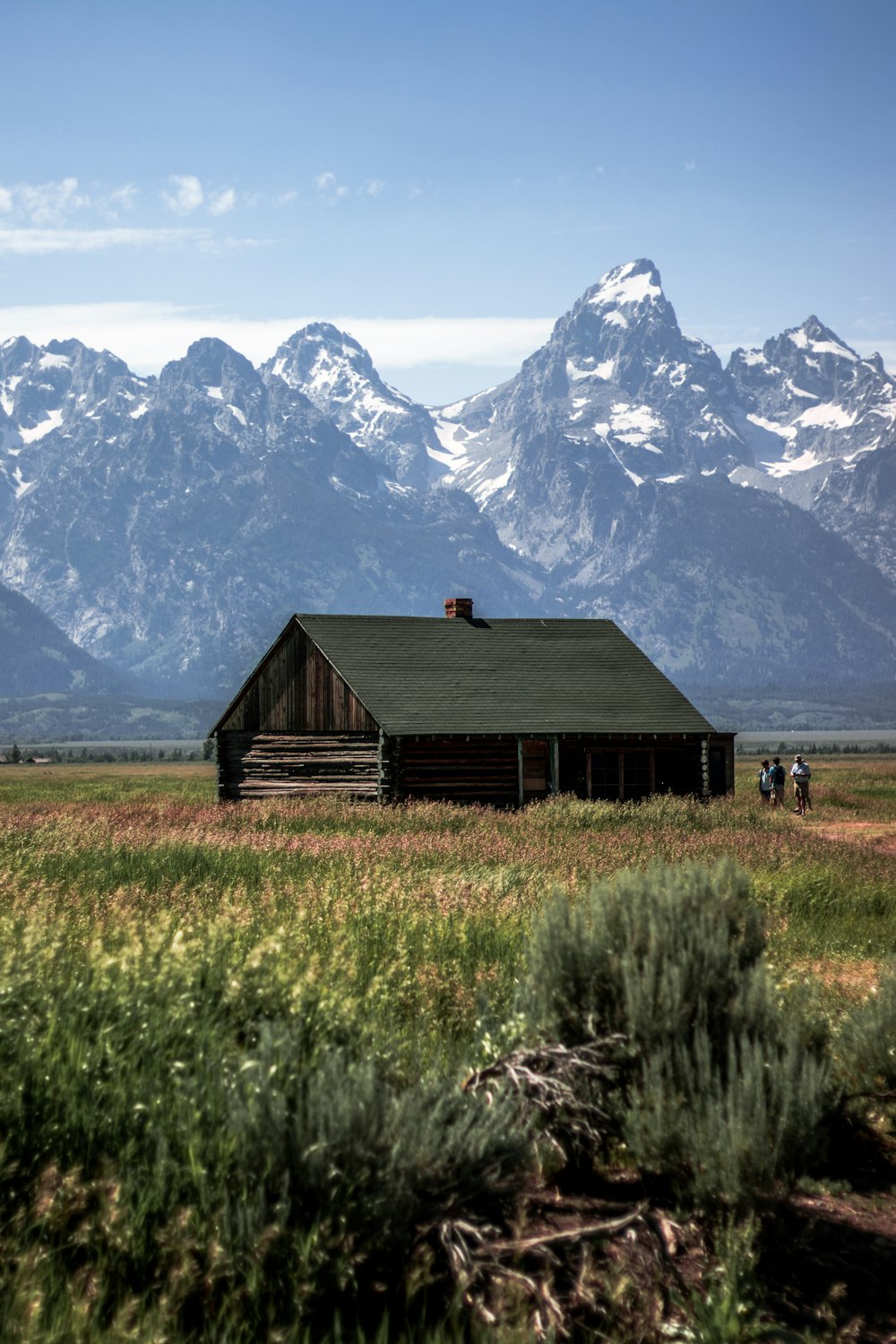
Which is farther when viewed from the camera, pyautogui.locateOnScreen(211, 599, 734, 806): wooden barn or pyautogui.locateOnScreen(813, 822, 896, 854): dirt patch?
pyautogui.locateOnScreen(211, 599, 734, 806): wooden barn

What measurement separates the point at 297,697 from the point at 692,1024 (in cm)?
3042

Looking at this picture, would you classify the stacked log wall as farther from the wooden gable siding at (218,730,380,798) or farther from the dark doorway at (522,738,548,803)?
the wooden gable siding at (218,730,380,798)

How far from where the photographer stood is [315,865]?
16.6m

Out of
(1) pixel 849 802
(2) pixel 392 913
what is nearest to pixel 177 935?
(2) pixel 392 913

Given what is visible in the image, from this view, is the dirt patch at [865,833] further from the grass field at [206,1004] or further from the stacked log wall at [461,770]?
the stacked log wall at [461,770]

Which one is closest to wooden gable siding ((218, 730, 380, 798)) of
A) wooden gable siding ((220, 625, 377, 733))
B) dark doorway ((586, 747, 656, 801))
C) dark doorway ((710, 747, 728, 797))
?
wooden gable siding ((220, 625, 377, 733))

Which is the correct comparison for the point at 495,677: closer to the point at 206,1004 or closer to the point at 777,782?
the point at 777,782

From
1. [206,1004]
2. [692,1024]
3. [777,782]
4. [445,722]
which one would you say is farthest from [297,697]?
[692,1024]

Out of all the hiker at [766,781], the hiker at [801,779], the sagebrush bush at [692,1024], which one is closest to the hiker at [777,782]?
the hiker at [766,781]

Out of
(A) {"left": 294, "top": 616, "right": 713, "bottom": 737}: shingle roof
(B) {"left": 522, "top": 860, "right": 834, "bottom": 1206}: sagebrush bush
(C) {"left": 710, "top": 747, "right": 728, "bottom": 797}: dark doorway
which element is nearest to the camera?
(B) {"left": 522, "top": 860, "right": 834, "bottom": 1206}: sagebrush bush

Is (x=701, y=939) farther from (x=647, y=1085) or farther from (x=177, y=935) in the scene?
(x=177, y=935)

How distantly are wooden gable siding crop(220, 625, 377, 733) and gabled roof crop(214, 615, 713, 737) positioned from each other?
47cm

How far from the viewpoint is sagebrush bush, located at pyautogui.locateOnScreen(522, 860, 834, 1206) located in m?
6.09

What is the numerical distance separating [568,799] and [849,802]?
42.6ft
